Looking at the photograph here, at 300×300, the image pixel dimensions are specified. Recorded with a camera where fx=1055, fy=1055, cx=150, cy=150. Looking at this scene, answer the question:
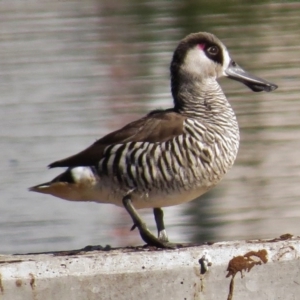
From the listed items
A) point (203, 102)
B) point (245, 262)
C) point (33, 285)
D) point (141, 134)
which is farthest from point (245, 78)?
point (33, 285)

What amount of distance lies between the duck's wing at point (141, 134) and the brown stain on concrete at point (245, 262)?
0.99 m

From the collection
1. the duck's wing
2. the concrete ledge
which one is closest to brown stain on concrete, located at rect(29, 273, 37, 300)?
the concrete ledge

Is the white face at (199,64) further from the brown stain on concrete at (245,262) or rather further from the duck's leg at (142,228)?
the brown stain on concrete at (245,262)

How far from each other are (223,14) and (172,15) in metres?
0.79

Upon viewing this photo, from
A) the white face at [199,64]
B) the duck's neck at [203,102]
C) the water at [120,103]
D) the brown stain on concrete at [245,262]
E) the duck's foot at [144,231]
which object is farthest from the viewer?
the water at [120,103]

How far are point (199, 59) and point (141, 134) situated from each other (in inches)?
21.7

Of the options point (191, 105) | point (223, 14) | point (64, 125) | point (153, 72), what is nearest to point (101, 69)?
point (153, 72)

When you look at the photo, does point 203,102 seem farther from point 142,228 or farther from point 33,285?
point 33,285

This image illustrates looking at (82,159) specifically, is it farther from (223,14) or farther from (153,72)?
(223,14)

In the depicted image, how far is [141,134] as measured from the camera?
16.8 feet

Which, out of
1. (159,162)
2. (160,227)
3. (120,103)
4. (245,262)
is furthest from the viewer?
(120,103)

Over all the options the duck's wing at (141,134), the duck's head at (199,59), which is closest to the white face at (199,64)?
the duck's head at (199,59)

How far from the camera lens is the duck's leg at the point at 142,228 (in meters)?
4.75

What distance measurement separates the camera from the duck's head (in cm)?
536
